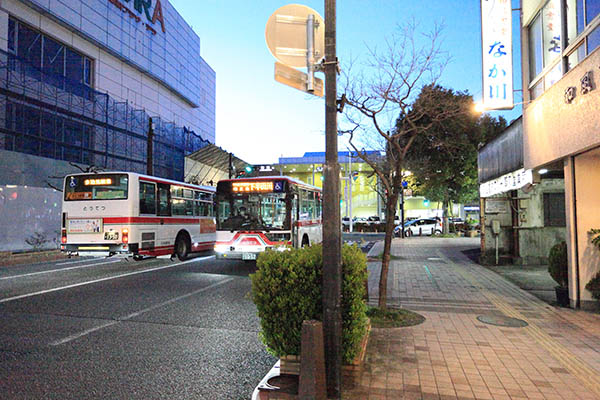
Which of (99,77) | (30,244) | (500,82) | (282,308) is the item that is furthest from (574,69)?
(99,77)

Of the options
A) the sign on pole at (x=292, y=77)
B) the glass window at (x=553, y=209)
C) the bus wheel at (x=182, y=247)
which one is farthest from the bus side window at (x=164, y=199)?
the glass window at (x=553, y=209)

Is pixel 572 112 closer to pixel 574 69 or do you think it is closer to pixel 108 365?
pixel 574 69

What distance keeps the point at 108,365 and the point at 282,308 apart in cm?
236

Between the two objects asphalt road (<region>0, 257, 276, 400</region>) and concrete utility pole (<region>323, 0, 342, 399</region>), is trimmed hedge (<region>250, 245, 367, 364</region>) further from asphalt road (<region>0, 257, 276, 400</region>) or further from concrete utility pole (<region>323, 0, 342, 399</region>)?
asphalt road (<region>0, 257, 276, 400</region>)

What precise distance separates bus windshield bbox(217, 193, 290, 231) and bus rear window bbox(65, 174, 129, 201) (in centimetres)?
310

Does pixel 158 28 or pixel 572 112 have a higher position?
pixel 158 28

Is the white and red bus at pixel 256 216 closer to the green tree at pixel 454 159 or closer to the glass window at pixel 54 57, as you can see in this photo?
the green tree at pixel 454 159

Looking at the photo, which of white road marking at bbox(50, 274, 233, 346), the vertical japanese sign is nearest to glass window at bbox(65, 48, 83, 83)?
white road marking at bbox(50, 274, 233, 346)

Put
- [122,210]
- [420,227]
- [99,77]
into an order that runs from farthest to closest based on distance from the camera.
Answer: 1. [420,227]
2. [99,77]
3. [122,210]

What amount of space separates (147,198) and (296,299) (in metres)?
10.5

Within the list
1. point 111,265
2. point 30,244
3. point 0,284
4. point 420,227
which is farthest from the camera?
point 420,227

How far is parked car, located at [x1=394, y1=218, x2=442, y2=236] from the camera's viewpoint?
117ft

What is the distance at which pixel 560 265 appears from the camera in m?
7.59

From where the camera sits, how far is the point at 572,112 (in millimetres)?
6715
